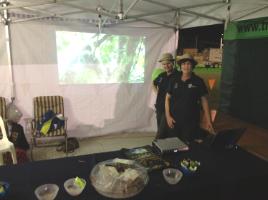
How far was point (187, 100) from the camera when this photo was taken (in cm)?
237

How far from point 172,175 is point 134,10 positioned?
2.89 meters

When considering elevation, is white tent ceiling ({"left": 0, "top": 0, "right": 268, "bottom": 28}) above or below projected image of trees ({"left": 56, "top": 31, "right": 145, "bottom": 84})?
above

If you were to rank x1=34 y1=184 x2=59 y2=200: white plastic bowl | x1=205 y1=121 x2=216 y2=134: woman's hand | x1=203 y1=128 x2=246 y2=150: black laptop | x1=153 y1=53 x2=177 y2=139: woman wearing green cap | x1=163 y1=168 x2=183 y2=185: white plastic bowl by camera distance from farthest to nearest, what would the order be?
x1=153 y1=53 x2=177 y2=139: woman wearing green cap, x1=205 y1=121 x2=216 y2=134: woman's hand, x1=203 y1=128 x2=246 y2=150: black laptop, x1=163 y1=168 x2=183 y2=185: white plastic bowl, x1=34 y1=184 x2=59 y2=200: white plastic bowl

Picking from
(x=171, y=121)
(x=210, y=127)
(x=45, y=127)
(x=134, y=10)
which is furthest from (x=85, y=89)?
(x=210, y=127)

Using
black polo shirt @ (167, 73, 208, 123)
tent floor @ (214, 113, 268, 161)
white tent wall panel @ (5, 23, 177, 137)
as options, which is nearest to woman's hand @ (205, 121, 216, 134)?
black polo shirt @ (167, 73, 208, 123)

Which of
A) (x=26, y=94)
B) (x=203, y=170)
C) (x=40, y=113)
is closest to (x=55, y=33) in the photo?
(x=26, y=94)

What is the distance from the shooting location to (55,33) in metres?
3.51

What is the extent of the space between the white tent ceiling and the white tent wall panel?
0.17 meters

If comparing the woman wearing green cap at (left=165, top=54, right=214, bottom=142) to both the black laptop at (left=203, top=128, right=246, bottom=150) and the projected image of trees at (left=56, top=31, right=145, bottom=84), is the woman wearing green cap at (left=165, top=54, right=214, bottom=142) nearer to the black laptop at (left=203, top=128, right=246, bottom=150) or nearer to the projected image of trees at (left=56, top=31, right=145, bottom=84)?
the black laptop at (left=203, top=128, right=246, bottom=150)

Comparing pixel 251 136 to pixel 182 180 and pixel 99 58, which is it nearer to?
pixel 182 180

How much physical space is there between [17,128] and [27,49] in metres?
1.19

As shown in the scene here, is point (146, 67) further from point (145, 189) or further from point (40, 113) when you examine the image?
point (145, 189)

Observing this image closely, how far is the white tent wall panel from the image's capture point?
3404mm

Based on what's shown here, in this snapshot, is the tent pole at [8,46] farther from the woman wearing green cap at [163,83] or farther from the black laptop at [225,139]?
the black laptop at [225,139]
